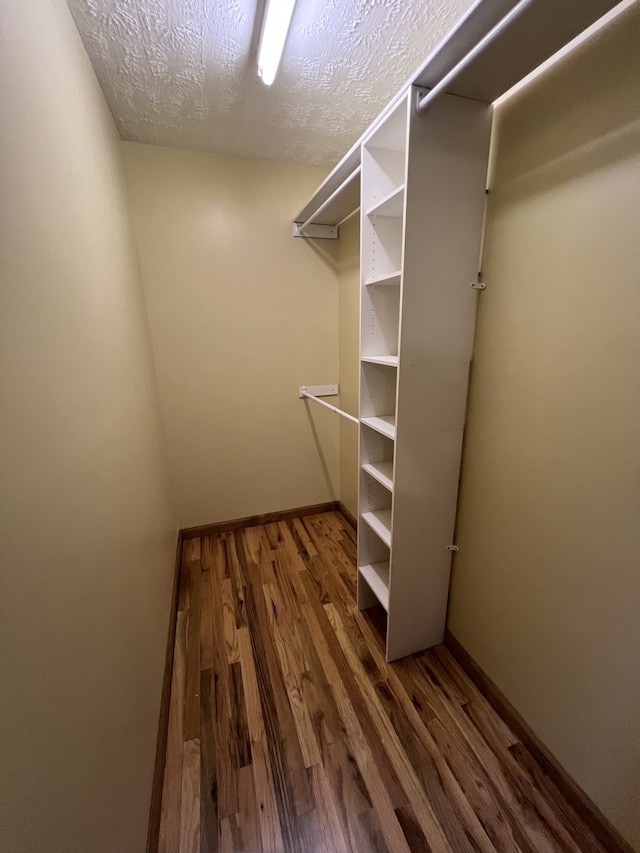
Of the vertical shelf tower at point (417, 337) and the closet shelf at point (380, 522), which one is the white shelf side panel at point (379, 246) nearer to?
the vertical shelf tower at point (417, 337)

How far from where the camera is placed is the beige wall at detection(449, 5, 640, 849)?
849 mm

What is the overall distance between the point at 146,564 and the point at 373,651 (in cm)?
118

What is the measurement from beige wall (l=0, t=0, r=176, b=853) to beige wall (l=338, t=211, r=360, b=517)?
4.78ft

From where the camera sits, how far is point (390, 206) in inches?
52.6

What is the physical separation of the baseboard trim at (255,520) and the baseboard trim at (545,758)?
1.47 meters

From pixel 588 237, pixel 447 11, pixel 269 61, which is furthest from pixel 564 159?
pixel 269 61

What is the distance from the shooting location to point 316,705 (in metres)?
1.39

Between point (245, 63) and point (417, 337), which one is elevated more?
point (245, 63)

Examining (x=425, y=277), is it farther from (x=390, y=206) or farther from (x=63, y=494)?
(x=63, y=494)

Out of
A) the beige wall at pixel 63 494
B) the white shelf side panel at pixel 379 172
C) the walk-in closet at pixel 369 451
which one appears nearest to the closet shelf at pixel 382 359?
the walk-in closet at pixel 369 451

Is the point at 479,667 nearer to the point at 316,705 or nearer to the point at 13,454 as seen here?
the point at 316,705

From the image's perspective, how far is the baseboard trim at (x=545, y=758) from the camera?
98 cm

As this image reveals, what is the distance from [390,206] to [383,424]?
3.05 feet

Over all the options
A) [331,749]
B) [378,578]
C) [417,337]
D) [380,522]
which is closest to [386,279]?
[417,337]
